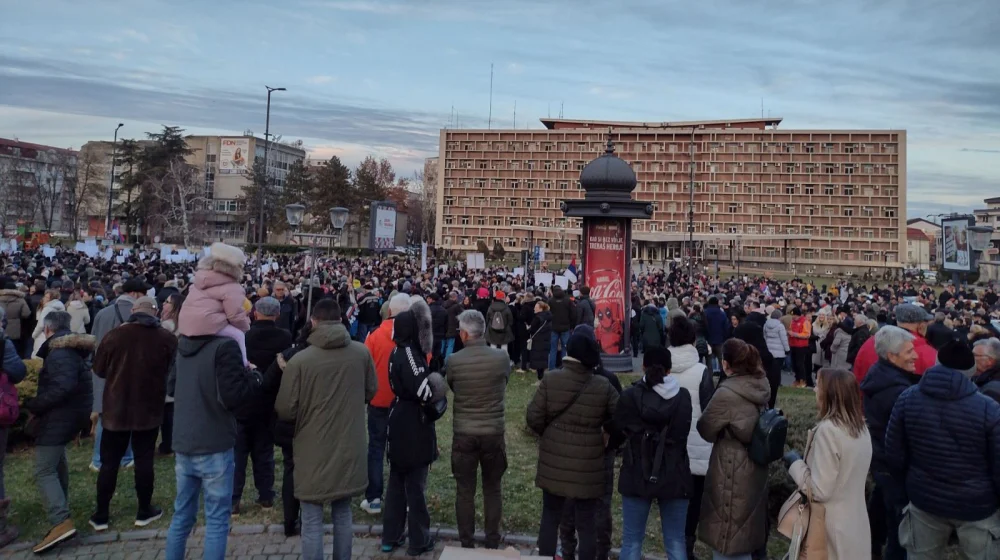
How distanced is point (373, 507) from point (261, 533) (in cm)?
96

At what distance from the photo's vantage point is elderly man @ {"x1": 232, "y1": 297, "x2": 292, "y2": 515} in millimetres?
5137

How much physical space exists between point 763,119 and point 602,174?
238 ft

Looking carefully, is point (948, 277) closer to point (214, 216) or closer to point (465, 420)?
point (465, 420)

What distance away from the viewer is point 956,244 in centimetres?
1666

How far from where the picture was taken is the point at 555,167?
71.6 metres

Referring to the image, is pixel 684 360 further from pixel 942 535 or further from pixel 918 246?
pixel 918 246

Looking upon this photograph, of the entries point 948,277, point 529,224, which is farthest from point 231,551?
point 529,224

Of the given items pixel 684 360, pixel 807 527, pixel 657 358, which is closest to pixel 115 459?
pixel 657 358

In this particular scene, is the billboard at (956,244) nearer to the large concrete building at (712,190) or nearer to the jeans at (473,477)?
the jeans at (473,477)

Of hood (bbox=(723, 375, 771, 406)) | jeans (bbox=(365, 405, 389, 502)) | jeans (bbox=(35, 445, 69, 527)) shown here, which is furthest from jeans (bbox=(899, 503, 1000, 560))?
jeans (bbox=(35, 445, 69, 527))

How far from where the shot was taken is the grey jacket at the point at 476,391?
15.7 feet

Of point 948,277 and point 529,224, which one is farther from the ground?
point 529,224

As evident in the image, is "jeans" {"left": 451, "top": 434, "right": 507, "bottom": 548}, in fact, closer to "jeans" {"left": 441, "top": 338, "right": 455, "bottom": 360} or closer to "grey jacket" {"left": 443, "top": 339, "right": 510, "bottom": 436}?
"grey jacket" {"left": 443, "top": 339, "right": 510, "bottom": 436}

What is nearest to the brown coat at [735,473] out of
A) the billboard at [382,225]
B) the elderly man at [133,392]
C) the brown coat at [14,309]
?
the elderly man at [133,392]
